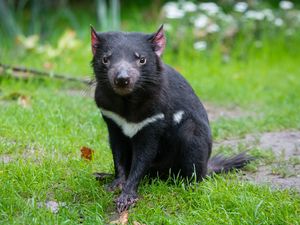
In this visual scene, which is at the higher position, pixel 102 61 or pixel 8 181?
pixel 102 61

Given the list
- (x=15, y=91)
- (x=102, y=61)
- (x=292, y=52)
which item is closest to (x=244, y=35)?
(x=292, y=52)

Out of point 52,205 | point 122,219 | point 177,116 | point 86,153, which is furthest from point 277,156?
point 52,205

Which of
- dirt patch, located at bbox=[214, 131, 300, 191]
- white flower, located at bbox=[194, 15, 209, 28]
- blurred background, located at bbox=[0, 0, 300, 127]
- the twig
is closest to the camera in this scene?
dirt patch, located at bbox=[214, 131, 300, 191]

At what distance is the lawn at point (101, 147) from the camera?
3.55 meters

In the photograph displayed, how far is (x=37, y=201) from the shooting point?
3.68 metres

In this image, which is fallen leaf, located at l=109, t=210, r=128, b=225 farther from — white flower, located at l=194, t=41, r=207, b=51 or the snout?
white flower, located at l=194, t=41, r=207, b=51

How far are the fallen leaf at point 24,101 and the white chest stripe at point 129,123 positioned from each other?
1989mm

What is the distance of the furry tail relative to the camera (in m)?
4.38

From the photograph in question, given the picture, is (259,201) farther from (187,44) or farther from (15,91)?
(187,44)

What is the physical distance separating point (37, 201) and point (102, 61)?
0.91 meters

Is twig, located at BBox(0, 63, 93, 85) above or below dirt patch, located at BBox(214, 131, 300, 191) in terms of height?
above

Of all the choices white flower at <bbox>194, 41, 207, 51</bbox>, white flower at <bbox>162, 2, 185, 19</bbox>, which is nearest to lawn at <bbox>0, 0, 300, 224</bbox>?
white flower at <bbox>194, 41, 207, 51</bbox>

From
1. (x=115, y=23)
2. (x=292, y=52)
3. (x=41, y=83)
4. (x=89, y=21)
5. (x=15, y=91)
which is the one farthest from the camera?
(x=89, y=21)

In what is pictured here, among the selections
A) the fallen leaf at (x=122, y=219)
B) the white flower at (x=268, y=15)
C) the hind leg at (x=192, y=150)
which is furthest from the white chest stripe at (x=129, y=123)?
the white flower at (x=268, y=15)
